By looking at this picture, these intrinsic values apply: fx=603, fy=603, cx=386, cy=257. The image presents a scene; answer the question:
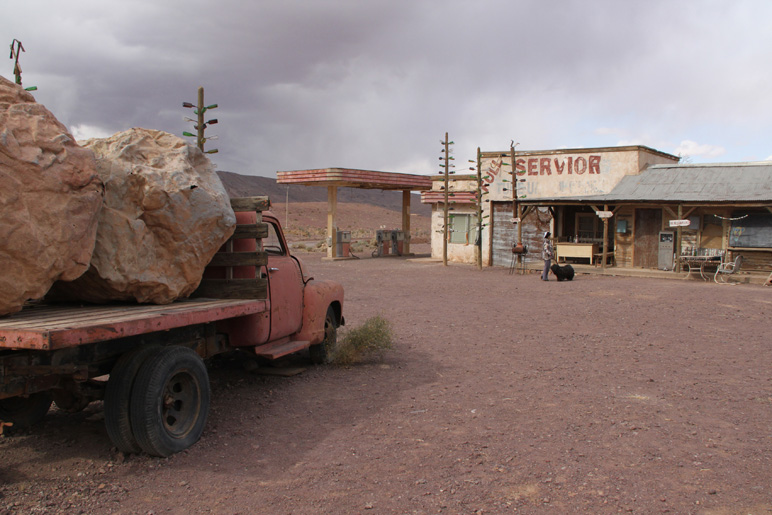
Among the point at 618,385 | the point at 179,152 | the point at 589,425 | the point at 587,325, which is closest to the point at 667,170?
the point at 587,325

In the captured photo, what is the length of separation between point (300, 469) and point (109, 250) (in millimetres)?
2164

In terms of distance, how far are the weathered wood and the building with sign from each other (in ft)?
56.4

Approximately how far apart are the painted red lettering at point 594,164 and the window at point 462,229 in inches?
244

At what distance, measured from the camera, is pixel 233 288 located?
5.73 m

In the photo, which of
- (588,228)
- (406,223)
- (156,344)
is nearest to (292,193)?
(406,223)

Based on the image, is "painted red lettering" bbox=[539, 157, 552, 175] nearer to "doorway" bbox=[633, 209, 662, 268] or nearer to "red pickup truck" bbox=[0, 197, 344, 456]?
"doorway" bbox=[633, 209, 662, 268]

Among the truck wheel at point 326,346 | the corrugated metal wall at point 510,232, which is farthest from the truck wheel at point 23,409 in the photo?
the corrugated metal wall at point 510,232

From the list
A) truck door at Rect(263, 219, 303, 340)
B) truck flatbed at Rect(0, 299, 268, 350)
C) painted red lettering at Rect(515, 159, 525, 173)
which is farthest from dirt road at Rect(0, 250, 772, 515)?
painted red lettering at Rect(515, 159, 525, 173)

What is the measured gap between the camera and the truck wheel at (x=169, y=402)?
4273mm

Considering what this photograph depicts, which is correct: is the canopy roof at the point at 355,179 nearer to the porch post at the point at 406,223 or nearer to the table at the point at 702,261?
the porch post at the point at 406,223

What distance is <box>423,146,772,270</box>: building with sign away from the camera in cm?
1962

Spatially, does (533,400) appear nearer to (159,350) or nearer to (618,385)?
(618,385)

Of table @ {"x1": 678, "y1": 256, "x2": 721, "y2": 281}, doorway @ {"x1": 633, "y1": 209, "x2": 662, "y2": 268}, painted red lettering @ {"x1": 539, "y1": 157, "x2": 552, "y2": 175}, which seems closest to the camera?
table @ {"x1": 678, "y1": 256, "x2": 721, "y2": 281}

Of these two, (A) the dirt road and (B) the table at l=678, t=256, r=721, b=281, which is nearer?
(A) the dirt road
